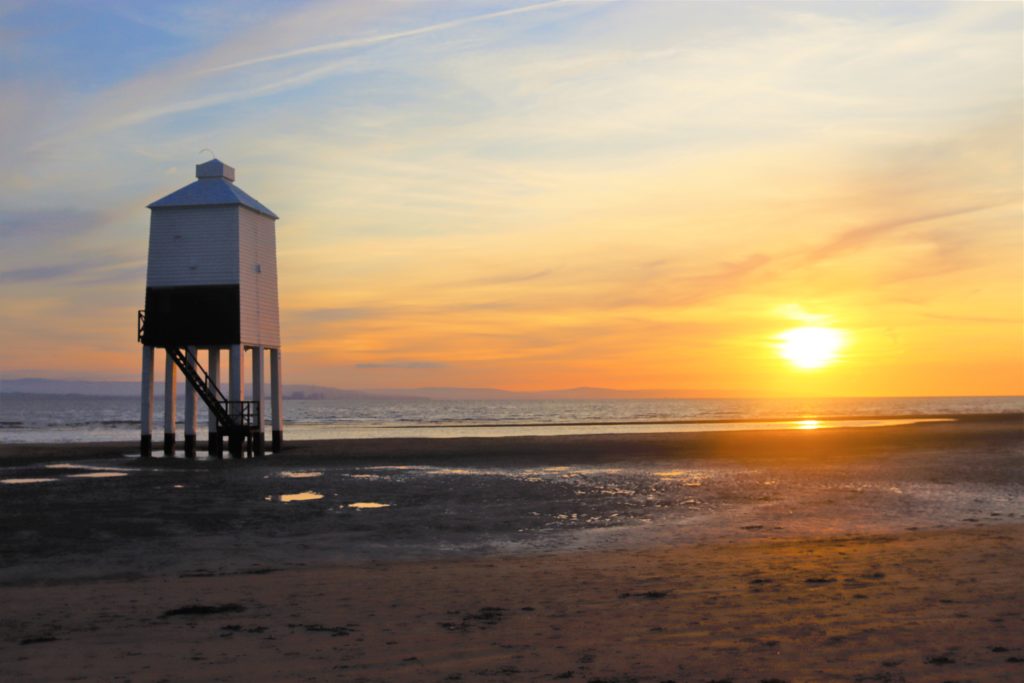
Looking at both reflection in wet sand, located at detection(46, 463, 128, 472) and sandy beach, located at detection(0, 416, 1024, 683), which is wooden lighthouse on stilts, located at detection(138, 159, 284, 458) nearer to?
reflection in wet sand, located at detection(46, 463, 128, 472)

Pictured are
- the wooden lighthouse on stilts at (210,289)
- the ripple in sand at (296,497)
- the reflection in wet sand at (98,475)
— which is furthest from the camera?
the wooden lighthouse on stilts at (210,289)

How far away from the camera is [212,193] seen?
39031 millimetres

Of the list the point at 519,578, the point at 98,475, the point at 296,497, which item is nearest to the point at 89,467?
the point at 98,475

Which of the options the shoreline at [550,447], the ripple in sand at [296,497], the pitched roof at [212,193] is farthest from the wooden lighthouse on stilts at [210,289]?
the ripple in sand at [296,497]

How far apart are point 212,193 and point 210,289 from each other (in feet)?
12.8

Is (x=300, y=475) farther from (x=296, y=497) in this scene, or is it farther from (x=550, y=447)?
(x=550, y=447)

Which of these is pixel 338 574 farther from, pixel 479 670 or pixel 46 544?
pixel 46 544

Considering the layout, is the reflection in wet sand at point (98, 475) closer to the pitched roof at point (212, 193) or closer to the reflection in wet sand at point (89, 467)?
the reflection in wet sand at point (89, 467)

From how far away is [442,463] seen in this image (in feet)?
115

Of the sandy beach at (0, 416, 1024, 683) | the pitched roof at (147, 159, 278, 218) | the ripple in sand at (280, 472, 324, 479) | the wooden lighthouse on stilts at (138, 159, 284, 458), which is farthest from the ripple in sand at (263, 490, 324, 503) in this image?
the pitched roof at (147, 159, 278, 218)

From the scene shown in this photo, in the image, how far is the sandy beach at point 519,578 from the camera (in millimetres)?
8609

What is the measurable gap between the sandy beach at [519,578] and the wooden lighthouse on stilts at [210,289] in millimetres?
11585

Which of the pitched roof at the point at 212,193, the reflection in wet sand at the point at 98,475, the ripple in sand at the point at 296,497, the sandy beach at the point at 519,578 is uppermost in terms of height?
the pitched roof at the point at 212,193

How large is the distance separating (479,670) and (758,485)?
59.3ft
